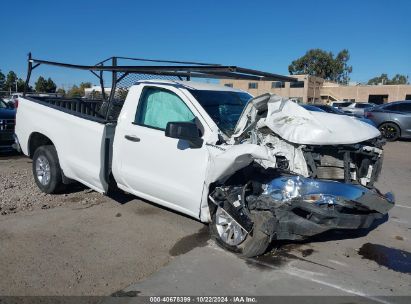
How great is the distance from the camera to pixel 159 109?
514 centimetres

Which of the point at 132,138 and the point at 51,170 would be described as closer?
the point at 132,138

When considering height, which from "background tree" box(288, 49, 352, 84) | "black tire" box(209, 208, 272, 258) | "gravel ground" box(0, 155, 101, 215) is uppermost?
"background tree" box(288, 49, 352, 84)

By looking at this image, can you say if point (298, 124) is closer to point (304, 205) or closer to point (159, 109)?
point (304, 205)

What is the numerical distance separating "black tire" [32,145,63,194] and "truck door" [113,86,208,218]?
139 cm

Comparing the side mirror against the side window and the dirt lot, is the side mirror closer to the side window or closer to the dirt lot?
the side window

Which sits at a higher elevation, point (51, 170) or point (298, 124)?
point (298, 124)

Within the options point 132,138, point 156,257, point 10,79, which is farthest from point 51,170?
point 10,79

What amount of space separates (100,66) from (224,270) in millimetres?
3332

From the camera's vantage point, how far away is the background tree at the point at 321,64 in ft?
→ 299

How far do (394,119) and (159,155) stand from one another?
51.1ft

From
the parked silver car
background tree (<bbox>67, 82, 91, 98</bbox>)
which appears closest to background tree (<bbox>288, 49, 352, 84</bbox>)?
background tree (<bbox>67, 82, 91, 98</bbox>)

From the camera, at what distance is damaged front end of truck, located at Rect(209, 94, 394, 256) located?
4.04 metres

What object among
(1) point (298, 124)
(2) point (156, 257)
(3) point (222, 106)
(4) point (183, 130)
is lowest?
(2) point (156, 257)

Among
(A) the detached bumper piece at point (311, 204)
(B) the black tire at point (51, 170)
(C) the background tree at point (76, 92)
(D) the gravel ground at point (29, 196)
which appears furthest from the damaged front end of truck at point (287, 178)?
(C) the background tree at point (76, 92)
